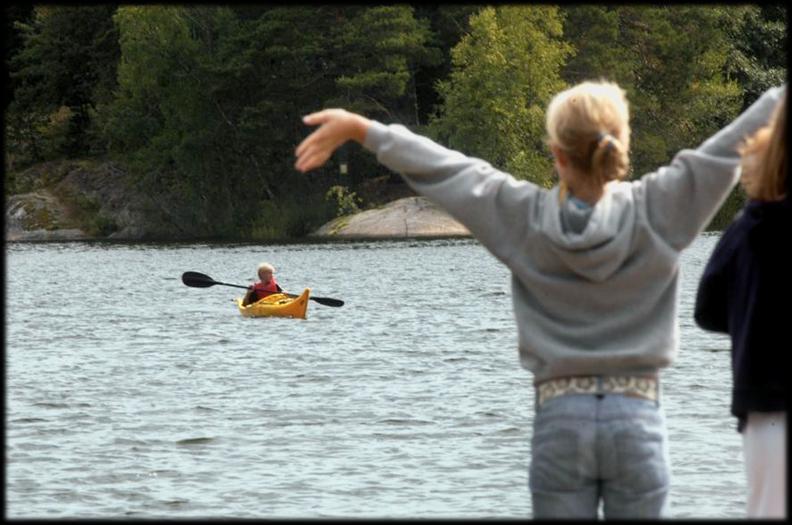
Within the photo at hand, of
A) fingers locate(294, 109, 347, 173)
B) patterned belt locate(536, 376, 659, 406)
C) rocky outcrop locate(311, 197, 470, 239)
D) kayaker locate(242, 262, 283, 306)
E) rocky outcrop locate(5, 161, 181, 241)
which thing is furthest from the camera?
rocky outcrop locate(5, 161, 181, 241)

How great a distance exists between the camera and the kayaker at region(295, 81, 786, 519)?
3.46 metres

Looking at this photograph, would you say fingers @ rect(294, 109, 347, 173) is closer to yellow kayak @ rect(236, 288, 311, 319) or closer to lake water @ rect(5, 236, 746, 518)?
lake water @ rect(5, 236, 746, 518)

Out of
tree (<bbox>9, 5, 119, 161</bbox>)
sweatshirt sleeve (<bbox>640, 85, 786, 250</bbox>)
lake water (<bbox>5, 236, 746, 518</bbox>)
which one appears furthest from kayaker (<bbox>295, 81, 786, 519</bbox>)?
tree (<bbox>9, 5, 119, 161</bbox>)

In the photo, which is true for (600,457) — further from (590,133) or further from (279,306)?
(279,306)

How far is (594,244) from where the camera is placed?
3.46 m

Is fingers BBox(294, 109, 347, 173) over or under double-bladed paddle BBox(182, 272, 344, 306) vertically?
over

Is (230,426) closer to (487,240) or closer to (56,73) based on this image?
(487,240)

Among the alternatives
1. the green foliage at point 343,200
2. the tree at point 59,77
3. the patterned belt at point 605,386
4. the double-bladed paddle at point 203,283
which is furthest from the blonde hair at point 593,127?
the tree at point 59,77

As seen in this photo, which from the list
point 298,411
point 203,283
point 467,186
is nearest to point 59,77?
point 203,283

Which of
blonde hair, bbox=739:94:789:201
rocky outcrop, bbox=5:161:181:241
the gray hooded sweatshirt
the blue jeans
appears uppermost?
blonde hair, bbox=739:94:789:201

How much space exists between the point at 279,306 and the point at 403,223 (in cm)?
3272

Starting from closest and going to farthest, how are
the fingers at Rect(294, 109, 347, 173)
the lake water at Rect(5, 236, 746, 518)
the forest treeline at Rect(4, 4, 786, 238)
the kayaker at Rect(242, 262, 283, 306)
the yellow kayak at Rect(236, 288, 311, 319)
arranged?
the fingers at Rect(294, 109, 347, 173)
the lake water at Rect(5, 236, 746, 518)
the kayaker at Rect(242, 262, 283, 306)
the yellow kayak at Rect(236, 288, 311, 319)
the forest treeline at Rect(4, 4, 786, 238)

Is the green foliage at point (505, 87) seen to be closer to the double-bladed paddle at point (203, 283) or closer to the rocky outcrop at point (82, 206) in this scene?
the rocky outcrop at point (82, 206)

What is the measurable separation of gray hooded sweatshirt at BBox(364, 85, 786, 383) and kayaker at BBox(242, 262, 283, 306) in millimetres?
22418
